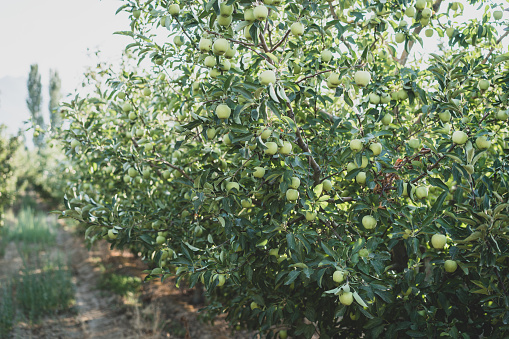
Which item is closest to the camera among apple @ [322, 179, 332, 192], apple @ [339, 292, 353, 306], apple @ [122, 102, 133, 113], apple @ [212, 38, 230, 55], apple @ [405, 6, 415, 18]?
apple @ [339, 292, 353, 306]

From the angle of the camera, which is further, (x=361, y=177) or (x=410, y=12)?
(x=410, y=12)

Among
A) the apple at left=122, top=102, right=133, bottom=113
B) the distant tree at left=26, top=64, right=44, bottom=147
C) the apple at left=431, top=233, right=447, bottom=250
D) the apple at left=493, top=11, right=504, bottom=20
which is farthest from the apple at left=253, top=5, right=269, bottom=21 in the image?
the distant tree at left=26, top=64, right=44, bottom=147

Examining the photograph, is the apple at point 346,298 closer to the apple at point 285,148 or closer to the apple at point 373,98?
the apple at point 285,148

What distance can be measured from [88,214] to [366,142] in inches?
65.8

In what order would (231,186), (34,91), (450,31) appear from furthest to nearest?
(34,91)
(450,31)
(231,186)

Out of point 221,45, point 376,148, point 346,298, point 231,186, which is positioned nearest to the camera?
point 346,298

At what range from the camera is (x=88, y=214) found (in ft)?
7.34

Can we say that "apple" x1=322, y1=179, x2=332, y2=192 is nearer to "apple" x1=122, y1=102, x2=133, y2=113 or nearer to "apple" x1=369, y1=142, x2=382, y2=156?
"apple" x1=369, y1=142, x2=382, y2=156

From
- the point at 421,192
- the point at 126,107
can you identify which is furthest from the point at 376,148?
the point at 126,107

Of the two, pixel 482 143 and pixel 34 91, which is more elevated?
pixel 482 143

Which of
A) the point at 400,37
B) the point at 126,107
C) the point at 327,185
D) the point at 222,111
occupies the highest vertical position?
the point at 400,37

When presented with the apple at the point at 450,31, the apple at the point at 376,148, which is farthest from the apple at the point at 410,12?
the apple at the point at 376,148

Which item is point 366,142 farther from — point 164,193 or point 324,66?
point 164,193

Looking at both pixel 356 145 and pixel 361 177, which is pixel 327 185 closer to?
pixel 361 177
